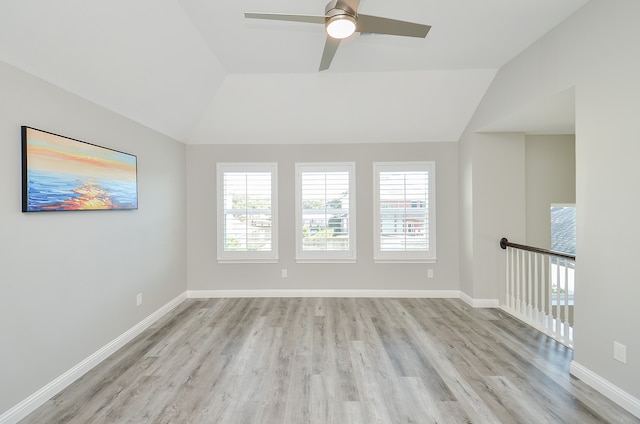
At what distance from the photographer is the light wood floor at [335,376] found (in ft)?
6.48

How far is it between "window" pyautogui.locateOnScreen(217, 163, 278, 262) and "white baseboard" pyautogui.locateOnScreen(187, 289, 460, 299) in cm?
53

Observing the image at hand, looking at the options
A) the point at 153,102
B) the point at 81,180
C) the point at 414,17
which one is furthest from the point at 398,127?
the point at 81,180

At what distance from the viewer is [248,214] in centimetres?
456

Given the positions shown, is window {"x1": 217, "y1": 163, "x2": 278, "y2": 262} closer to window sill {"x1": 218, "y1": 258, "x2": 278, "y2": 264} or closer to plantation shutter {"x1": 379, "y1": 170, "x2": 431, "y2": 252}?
window sill {"x1": 218, "y1": 258, "x2": 278, "y2": 264}

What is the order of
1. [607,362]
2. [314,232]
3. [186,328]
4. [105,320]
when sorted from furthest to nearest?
[314,232], [186,328], [105,320], [607,362]

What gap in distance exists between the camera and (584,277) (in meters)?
2.30

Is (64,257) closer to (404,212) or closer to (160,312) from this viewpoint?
(160,312)

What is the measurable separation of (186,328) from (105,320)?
88 cm

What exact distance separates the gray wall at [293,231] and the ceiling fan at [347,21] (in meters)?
2.52

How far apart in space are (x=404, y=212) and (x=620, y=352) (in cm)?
279

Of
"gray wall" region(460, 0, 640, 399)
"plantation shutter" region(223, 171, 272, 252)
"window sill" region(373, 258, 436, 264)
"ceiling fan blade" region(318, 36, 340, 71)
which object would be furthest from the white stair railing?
"plantation shutter" region(223, 171, 272, 252)

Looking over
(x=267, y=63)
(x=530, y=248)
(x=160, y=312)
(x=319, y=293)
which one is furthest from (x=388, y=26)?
(x=160, y=312)

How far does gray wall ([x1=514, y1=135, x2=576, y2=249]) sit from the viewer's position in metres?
4.12

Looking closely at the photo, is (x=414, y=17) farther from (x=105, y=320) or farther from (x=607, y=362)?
(x=105, y=320)
